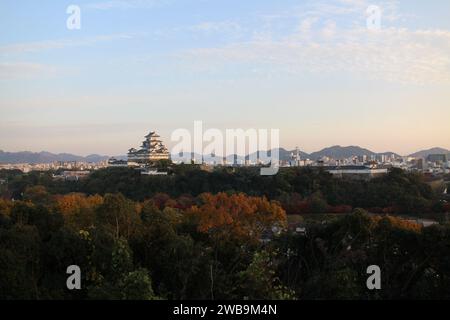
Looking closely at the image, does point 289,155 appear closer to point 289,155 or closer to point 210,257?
point 289,155

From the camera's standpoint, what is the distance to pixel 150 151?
55469mm

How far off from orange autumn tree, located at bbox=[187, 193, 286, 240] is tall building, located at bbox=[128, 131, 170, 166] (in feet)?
122

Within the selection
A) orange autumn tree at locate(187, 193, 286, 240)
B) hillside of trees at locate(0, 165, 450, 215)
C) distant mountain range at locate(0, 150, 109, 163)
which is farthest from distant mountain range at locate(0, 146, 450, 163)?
orange autumn tree at locate(187, 193, 286, 240)

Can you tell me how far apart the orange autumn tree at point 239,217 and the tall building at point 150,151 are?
122 ft

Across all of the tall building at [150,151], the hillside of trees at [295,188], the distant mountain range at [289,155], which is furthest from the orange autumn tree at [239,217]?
the tall building at [150,151]

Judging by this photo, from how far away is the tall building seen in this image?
180 ft

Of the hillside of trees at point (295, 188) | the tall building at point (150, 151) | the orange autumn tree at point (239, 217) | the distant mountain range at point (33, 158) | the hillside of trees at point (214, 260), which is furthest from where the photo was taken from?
the distant mountain range at point (33, 158)

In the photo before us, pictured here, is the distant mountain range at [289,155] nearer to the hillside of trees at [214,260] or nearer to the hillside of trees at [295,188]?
the hillside of trees at [295,188]

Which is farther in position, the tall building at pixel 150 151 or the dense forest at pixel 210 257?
the tall building at pixel 150 151

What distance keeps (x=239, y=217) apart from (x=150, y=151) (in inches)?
1594

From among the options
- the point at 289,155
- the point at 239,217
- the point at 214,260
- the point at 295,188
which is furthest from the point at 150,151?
the point at 214,260

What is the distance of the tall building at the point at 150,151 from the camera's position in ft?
180

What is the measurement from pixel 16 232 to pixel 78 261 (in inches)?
45.0
